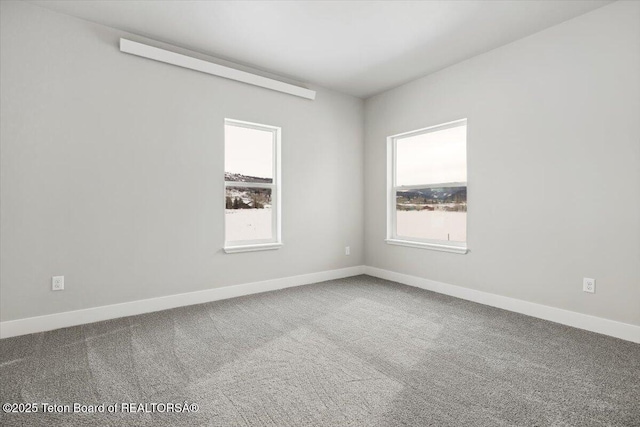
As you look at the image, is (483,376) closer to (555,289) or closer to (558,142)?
(555,289)

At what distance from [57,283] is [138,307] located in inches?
27.0

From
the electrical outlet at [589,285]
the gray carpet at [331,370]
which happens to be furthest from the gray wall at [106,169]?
the electrical outlet at [589,285]

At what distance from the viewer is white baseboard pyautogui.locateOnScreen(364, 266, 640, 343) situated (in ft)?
8.58

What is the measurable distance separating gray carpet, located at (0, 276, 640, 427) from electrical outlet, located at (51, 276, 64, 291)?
379mm

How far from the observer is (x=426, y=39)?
3217 mm

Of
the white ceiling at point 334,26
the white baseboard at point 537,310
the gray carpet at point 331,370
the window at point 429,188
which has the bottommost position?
the gray carpet at point 331,370

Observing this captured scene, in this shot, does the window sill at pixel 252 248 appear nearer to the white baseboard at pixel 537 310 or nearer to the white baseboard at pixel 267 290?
the white baseboard at pixel 267 290

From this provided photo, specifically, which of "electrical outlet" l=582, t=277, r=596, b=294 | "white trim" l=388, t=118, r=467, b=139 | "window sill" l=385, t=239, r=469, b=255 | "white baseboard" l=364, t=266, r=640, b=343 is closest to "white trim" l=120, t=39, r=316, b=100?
"white trim" l=388, t=118, r=467, b=139

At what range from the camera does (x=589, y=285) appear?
2.80 meters

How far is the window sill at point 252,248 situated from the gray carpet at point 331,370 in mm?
776

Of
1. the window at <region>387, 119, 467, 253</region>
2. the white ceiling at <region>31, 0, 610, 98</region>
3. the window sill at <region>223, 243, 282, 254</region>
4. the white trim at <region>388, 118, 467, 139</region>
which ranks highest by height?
the white ceiling at <region>31, 0, 610, 98</region>

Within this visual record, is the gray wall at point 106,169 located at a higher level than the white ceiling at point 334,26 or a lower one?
lower

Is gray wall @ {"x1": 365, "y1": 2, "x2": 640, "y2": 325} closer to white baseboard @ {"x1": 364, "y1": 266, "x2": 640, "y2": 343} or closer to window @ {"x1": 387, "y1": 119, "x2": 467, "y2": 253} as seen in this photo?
white baseboard @ {"x1": 364, "y1": 266, "x2": 640, "y2": 343}

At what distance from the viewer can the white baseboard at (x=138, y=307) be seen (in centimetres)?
266
